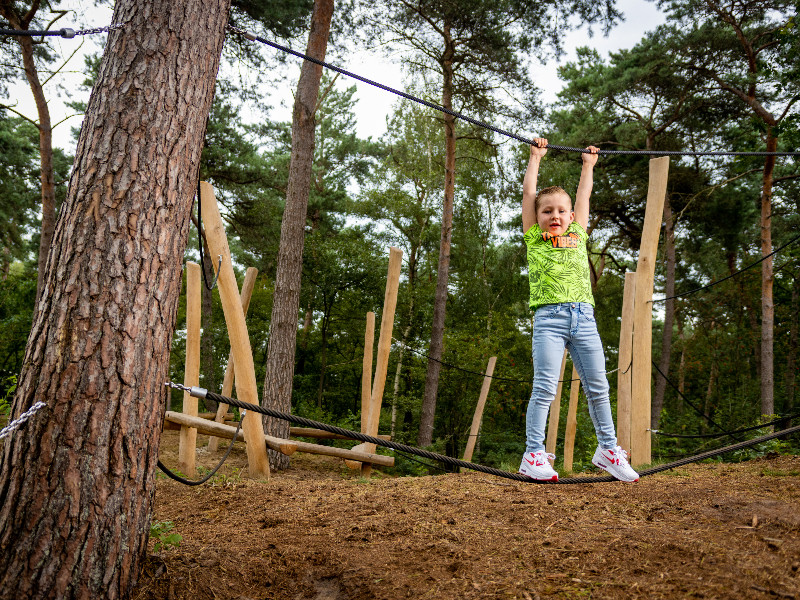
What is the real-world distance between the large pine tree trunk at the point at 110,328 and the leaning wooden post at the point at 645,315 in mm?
3841

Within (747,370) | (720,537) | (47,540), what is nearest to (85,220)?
(47,540)

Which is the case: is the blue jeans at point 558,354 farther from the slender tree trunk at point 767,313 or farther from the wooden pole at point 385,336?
the slender tree trunk at point 767,313

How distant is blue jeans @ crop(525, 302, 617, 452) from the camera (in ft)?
10.1

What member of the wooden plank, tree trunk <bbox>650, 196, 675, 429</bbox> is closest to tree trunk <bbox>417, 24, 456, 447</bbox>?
the wooden plank

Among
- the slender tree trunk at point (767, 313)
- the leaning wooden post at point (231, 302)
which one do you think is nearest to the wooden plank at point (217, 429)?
the leaning wooden post at point (231, 302)

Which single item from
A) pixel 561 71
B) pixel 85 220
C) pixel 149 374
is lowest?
pixel 149 374

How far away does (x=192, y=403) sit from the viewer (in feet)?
20.3

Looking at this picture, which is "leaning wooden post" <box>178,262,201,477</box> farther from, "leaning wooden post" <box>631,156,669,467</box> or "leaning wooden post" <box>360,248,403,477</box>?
"leaning wooden post" <box>631,156,669,467</box>

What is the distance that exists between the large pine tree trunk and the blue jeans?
187 centimetres

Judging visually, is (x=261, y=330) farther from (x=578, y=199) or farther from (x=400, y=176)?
(x=578, y=199)

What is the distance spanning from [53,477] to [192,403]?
14.5ft

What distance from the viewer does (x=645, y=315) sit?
517 centimetres

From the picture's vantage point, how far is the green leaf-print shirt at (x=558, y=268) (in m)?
3.11

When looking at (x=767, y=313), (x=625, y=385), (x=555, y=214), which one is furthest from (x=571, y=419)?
(x=767, y=313)
